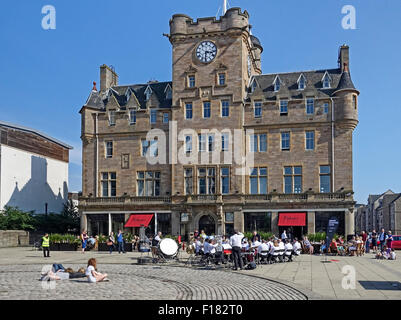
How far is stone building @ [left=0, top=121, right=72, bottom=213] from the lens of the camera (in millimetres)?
50938

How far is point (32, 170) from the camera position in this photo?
54.8 meters

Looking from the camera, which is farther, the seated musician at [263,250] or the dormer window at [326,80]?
the dormer window at [326,80]

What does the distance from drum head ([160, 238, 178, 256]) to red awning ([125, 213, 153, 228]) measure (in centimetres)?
2004

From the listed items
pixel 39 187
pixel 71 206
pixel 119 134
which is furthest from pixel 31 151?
pixel 119 134

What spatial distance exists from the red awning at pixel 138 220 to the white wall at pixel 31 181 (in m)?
14.7

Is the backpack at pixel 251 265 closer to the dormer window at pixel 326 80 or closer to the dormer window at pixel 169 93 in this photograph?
the dormer window at pixel 326 80

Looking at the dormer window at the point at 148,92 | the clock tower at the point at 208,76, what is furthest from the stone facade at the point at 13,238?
the dormer window at the point at 148,92

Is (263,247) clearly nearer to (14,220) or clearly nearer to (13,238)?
(13,238)

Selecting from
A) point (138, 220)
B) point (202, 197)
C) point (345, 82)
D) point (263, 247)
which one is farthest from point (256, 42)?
point (263, 247)

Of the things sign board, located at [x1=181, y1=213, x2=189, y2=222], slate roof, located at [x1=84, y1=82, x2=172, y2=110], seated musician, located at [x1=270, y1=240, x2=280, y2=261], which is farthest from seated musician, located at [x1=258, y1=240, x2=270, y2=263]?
slate roof, located at [x1=84, y1=82, x2=172, y2=110]

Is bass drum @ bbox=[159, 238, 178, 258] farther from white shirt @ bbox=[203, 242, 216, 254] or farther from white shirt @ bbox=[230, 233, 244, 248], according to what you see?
white shirt @ bbox=[230, 233, 244, 248]

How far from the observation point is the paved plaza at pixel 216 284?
45.1 ft

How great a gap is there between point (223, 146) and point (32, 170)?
24.0 metres
